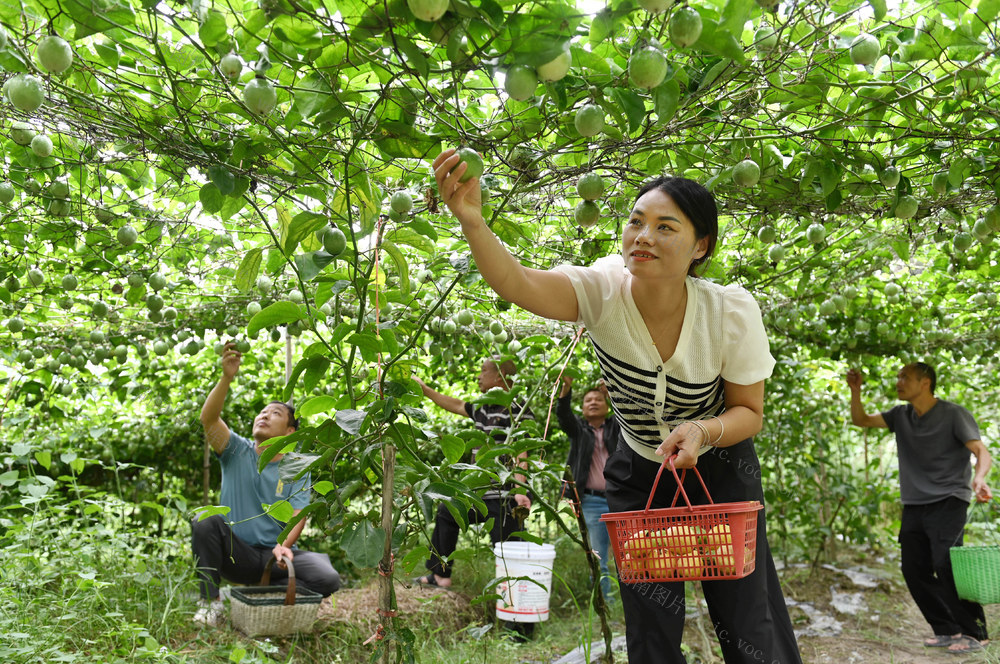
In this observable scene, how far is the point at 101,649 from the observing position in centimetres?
261

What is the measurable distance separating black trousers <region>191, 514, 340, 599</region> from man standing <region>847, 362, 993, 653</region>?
310 centimetres

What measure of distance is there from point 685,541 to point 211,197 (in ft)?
4.07

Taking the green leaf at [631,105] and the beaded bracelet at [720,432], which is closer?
the green leaf at [631,105]

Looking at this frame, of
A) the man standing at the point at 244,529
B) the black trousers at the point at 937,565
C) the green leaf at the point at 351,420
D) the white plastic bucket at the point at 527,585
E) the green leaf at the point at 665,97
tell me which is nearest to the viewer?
the green leaf at the point at 665,97

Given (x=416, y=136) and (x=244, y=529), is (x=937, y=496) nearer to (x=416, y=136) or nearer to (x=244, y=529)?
(x=244, y=529)

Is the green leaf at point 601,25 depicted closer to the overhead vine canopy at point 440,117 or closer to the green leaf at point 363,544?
the overhead vine canopy at point 440,117

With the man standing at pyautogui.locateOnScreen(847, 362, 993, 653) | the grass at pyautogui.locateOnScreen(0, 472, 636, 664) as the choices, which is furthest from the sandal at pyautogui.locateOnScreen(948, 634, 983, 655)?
the grass at pyautogui.locateOnScreen(0, 472, 636, 664)

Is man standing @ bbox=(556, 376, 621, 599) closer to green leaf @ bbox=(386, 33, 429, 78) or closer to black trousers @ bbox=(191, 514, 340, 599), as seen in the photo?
black trousers @ bbox=(191, 514, 340, 599)

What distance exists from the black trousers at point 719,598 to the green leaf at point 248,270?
1.01m

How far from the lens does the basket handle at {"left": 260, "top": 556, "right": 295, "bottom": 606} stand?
3.17 metres

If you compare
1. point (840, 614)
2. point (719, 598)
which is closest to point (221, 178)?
point (719, 598)

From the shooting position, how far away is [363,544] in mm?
1390

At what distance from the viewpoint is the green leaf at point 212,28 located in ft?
4.02

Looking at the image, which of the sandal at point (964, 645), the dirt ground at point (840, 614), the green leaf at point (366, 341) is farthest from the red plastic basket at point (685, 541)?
the sandal at point (964, 645)
